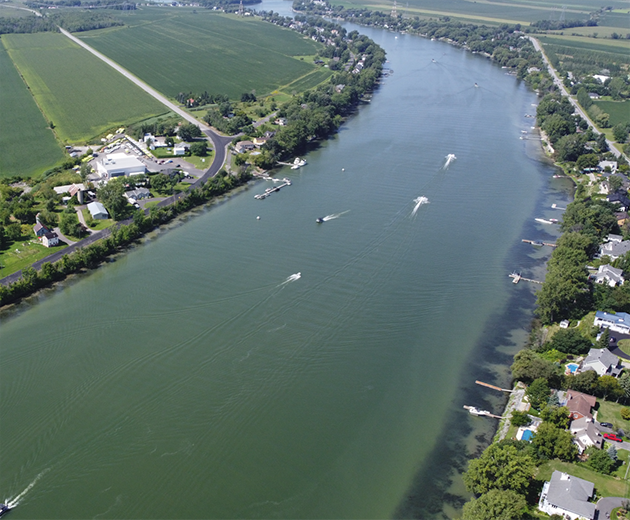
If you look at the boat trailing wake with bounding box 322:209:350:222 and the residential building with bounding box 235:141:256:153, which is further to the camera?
the residential building with bounding box 235:141:256:153

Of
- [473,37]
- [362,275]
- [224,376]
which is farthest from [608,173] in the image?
A: [473,37]

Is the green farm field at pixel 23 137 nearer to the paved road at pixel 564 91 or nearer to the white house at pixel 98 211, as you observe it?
the white house at pixel 98 211

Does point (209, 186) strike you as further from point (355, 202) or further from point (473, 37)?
point (473, 37)

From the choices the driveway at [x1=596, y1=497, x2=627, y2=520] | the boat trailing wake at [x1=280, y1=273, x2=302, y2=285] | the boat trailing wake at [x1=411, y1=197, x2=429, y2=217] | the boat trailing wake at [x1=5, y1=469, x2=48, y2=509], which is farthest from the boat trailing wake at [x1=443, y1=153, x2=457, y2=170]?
the boat trailing wake at [x1=5, y1=469, x2=48, y2=509]

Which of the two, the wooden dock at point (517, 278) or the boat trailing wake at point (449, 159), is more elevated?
the boat trailing wake at point (449, 159)

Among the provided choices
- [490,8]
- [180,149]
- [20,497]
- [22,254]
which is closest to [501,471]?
[20,497]

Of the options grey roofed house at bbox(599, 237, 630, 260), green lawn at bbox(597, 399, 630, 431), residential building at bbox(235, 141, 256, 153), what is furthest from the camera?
residential building at bbox(235, 141, 256, 153)

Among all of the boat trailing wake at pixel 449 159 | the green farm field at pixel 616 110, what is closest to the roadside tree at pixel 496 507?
the boat trailing wake at pixel 449 159

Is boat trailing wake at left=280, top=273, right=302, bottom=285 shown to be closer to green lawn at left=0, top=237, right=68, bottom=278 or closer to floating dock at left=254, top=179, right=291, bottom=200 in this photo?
floating dock at left=254, top=179, right=291, bottom=200
